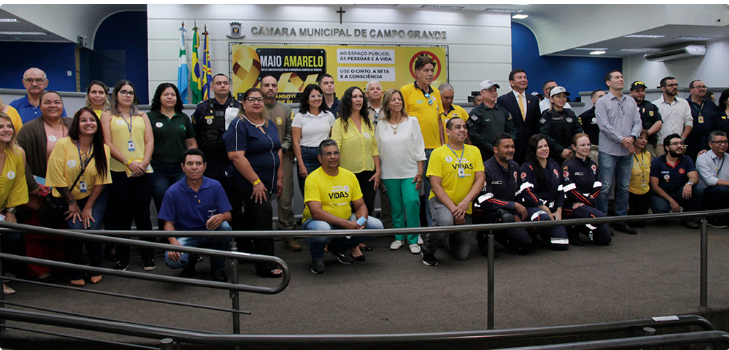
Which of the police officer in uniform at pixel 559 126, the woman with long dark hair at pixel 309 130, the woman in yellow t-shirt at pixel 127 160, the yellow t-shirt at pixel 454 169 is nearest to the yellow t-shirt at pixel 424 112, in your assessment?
the yellow t-shirt at pixel 454 169

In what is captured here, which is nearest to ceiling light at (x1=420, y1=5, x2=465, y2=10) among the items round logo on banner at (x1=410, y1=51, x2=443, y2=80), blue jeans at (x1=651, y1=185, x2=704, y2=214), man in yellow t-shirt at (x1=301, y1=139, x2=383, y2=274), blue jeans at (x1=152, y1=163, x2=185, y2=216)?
round logo on banner at (x1=410, y1=51, x2=443, y2=80)

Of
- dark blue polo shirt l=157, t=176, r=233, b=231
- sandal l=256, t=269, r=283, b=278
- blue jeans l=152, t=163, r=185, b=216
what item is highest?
blue jeans l=152, t=163, r=185, b=216

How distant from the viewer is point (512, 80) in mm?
5355

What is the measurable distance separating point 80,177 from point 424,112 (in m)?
3.16

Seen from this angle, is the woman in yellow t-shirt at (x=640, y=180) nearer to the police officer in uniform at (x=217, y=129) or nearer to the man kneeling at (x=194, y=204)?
the police officer in uniform at (x=217, y=129)

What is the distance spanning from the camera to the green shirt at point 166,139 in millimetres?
4105

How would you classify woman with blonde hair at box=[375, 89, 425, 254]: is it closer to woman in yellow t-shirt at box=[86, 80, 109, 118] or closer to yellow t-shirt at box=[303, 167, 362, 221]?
yellow t-shirt at box=[303, 167, 362, 221]

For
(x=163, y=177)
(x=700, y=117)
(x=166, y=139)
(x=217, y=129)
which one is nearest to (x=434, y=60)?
(x=700, y=117)

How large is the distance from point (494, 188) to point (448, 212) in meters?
0.64

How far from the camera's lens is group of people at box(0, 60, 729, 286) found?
355 cm

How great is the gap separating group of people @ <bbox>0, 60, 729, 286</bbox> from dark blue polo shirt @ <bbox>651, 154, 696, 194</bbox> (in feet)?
0.04

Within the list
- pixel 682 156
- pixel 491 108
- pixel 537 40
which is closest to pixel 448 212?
pixel 491 108

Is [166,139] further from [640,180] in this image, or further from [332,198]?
[640,180]

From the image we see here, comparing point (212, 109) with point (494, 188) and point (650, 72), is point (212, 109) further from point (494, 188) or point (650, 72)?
point (650, 72)
